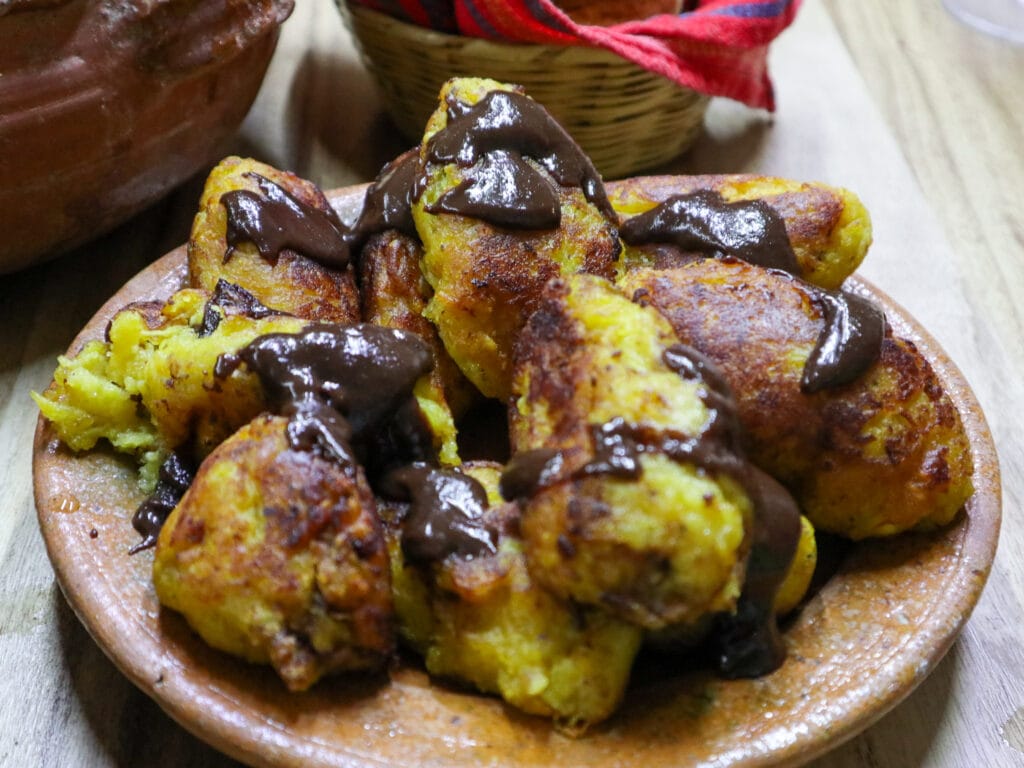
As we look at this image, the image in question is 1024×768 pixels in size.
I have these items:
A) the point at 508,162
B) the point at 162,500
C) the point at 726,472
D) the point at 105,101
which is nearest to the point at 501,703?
the point at 726,472

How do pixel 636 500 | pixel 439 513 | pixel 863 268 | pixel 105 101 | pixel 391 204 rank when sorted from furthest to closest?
pixel 863 268 < pixel 105 101 < pixel 391 204 < pixel 439 513 < pixel 636 500

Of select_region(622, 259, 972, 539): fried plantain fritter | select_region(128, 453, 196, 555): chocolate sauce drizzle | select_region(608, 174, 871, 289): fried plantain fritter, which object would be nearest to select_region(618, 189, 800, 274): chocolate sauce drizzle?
select_region(608, 174, 871, 289): fried plantain fritter

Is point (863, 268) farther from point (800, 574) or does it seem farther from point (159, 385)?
point (159, 385)

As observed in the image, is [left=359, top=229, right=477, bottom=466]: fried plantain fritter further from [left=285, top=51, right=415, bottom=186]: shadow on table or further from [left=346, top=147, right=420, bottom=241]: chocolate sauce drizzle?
[left=285, top=51, right=415, bottom=186]: shadow on table

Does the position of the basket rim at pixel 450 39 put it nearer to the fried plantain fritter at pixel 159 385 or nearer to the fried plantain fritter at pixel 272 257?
the fried plantain fritter at pixel 272 257

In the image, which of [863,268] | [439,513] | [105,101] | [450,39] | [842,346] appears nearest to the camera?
[439,513]

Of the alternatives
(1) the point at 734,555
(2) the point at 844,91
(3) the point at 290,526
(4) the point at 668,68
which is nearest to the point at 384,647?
(3) the point at 290,526

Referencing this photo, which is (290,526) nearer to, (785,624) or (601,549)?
(601,549)
